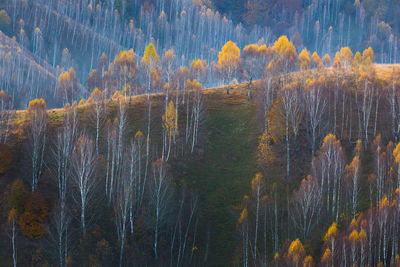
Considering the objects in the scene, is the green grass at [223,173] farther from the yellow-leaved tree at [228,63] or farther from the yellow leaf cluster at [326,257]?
the yellow-leaved tree at [228,63]

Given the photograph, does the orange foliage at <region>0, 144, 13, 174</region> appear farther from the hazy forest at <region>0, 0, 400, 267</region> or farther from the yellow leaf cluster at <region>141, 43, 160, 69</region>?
the yellow leaf cluster at <region>141, 43, 160, 69</region>

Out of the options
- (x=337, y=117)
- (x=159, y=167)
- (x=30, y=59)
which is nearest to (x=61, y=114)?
(x=159, y=167)

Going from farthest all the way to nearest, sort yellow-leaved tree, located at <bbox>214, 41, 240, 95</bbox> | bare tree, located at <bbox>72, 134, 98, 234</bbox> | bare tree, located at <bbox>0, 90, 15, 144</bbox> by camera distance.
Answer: yellow-leaved tree, located at <bbox>214, 41, 240, 95</bbox>, bare tree, located at <bbox>0, 90, 15, 144</bbox>, bare tree, located at <bbox>72, 134, 98, 234</bbox>

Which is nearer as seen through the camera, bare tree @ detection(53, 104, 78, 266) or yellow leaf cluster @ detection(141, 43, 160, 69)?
bare tree @ detection(53, 104, 78, 266)

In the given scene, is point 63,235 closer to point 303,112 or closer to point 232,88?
point 303,112

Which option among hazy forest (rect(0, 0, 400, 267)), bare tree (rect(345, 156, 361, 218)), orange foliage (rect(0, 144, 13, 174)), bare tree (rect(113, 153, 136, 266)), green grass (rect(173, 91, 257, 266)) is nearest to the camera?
hazy forest (rect(0, 0, 400, 267))

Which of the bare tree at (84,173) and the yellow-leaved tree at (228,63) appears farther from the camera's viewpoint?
the yellow-leaved tree at (228,63)

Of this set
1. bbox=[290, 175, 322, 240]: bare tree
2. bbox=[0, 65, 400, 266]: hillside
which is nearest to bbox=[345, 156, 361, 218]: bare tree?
bbox=[0, 65, 400, 266]: hillside

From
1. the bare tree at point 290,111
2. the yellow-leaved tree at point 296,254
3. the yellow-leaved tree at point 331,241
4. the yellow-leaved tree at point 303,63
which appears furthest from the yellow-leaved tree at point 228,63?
the yellow-leaved tree at point 296,254

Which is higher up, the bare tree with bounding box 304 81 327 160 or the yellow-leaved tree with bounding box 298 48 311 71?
the yellow-leaved tree with bounding box 298 48 311 71
